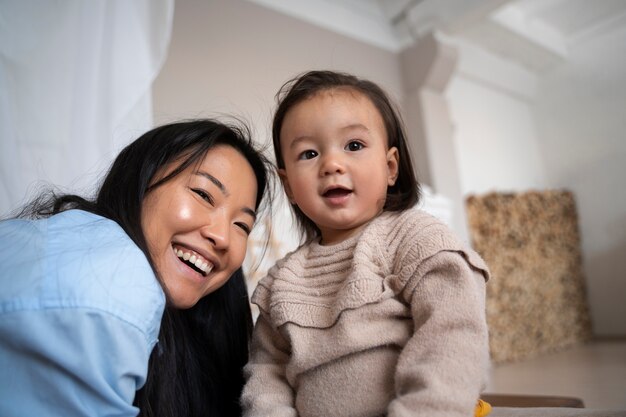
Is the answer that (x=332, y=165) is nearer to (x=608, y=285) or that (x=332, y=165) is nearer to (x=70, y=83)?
(x=70, y=83)

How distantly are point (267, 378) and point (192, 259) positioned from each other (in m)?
0.26

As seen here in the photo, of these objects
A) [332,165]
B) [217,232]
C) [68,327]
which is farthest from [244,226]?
[68,327]

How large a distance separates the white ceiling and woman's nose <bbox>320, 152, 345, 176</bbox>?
6.66 ft

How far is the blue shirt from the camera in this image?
545 mm

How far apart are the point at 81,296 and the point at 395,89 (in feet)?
9.76

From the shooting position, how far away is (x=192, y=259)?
33.4 inches

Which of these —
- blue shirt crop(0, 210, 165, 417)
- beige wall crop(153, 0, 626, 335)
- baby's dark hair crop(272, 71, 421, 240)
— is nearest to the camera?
blue shirt crop(0, 210, 165, 417)

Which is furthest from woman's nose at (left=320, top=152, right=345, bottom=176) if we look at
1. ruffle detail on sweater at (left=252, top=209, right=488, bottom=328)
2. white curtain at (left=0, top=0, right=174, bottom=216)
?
white curtain at (left=0, top=0, right=174, bottom=216)

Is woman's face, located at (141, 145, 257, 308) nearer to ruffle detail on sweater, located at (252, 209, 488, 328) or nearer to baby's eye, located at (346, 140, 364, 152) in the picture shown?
ruffle detail on sweater, located at (252, 209, 488, 328)

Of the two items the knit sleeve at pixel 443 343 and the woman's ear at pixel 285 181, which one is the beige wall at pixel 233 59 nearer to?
the woman's ear at pixel 285 181

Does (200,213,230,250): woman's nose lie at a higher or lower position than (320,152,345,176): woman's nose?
lower

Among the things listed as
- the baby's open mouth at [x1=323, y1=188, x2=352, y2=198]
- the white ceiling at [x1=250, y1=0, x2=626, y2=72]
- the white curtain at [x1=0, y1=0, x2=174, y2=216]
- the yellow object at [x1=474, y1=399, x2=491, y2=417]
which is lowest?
the yellow object at [x1=474, y1=399, x2=491, y2=417]

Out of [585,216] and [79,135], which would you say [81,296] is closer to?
[79,135]

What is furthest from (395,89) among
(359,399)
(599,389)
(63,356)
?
(63,356)
